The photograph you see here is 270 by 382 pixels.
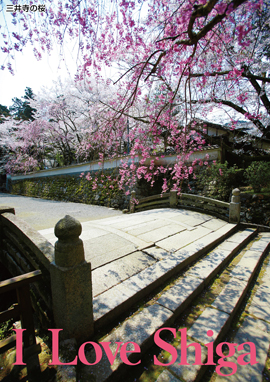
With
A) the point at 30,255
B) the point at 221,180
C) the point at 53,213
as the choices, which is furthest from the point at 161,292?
the point at 53,213

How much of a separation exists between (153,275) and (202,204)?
4.83 metres

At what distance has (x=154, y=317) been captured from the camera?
2.42 meters

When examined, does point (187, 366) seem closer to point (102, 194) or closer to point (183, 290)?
point (183, 290)

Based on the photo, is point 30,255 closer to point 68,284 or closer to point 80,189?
point 68,284

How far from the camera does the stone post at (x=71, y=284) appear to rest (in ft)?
6.30

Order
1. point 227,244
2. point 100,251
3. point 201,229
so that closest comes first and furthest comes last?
point 100,251, point 227,244, point 201,229

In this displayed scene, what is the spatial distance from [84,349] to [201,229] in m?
4.33

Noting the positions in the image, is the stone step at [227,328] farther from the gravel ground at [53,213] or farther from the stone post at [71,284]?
the gravel ground at [53,213]

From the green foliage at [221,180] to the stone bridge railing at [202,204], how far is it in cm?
77

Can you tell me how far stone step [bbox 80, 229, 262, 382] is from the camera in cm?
186

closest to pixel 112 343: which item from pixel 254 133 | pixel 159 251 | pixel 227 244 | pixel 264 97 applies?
pixel 159 251

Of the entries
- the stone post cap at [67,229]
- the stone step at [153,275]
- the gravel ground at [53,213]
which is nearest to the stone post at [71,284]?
the stone post cap at [67,229]

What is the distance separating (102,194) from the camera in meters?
11.8

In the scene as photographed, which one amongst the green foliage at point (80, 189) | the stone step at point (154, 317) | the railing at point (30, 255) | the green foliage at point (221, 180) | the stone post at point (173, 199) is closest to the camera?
the stone step at point (154, 317)
